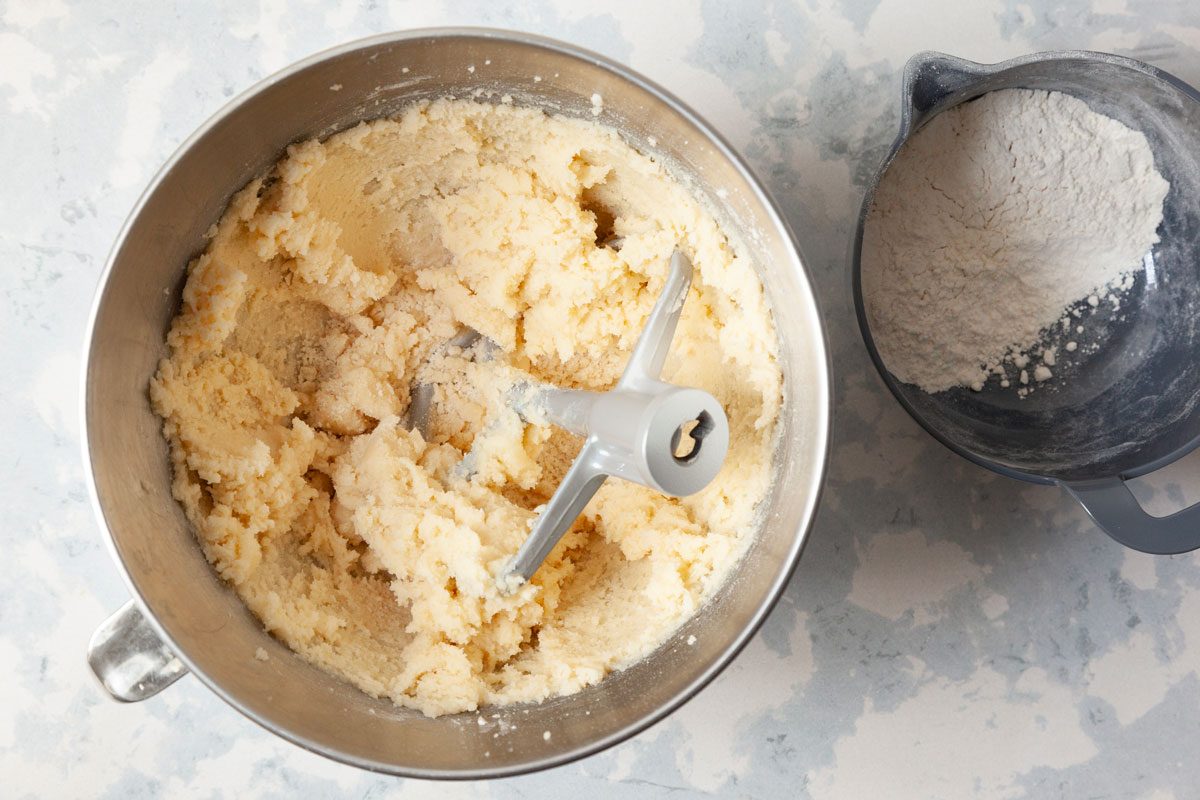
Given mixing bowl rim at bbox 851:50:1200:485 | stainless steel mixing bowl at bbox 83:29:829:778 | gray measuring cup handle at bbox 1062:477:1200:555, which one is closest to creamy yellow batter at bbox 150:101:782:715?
stainless steel mixing bowl at bbox 83:29:829:778

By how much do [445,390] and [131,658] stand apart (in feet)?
1.65

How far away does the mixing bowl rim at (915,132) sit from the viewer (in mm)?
1017

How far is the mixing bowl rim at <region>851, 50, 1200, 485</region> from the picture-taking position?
102 centimetres

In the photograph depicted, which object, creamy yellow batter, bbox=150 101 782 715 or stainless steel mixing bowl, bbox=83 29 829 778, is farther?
creamy yellow batter, bbox=150 101 782 715

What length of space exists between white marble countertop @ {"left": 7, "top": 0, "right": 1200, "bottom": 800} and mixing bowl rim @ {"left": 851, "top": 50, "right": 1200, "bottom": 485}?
0.40 ft

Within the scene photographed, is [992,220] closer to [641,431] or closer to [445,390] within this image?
[641,431]

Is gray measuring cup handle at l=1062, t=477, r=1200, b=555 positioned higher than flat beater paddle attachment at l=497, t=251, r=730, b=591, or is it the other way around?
flat beater paddle attachment at l=497, t=251, r=730, b=591

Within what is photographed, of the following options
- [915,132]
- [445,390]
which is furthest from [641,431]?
[915,132]

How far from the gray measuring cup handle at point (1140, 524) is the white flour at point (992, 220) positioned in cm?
24

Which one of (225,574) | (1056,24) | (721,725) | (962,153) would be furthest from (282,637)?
(1056,24)

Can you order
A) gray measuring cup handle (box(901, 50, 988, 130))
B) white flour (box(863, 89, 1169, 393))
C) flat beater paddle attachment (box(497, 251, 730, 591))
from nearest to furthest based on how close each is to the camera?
flat beater paddle attachment (box(497, 251, 730, 591)), gray measuring cup handle (box(901, 50, 988, 130)), white flour (box(863, 89, 1169, 393))

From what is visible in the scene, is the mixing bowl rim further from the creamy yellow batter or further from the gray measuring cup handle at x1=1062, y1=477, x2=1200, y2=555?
the creamy yellow batter

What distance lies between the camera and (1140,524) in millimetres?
1066

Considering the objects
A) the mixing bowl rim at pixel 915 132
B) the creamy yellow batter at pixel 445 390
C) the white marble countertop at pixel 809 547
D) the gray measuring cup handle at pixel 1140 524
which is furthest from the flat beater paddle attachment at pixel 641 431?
the gray measuring cup handle at pixel 1140 524
